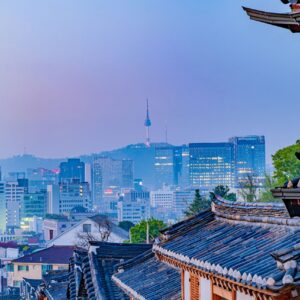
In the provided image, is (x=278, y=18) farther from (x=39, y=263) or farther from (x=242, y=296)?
(x=39, y=263)

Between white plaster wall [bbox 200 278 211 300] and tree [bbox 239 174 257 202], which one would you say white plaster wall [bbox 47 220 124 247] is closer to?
tree [bbox 239 174 257 202]

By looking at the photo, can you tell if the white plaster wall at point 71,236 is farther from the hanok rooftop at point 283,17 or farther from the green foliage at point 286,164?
the hanok rooftop at point 283,17

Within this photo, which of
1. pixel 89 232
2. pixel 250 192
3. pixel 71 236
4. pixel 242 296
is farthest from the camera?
pixel 71 236

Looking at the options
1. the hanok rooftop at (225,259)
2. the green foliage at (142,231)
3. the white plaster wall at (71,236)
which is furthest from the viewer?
the white plaster wall at (71,236)

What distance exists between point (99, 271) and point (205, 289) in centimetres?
1003

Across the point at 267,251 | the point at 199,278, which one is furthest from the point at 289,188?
the point at 199,278

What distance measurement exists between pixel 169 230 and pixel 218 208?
116 cm

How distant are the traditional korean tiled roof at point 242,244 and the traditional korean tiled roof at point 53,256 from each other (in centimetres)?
7663

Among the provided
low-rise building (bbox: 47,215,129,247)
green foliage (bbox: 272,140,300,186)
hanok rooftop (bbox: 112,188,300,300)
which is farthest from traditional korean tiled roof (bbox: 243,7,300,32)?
low-rise building (bbox: 47,215,129,247)

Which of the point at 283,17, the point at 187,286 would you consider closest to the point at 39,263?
the point at 187,286

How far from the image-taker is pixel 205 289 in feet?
43.5

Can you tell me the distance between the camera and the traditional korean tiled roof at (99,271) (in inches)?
842

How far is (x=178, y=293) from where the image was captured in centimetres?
1600

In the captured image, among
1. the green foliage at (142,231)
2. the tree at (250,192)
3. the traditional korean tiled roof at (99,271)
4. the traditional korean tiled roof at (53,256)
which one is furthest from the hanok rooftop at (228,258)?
the traditional korean tiled roof at (53,256)
